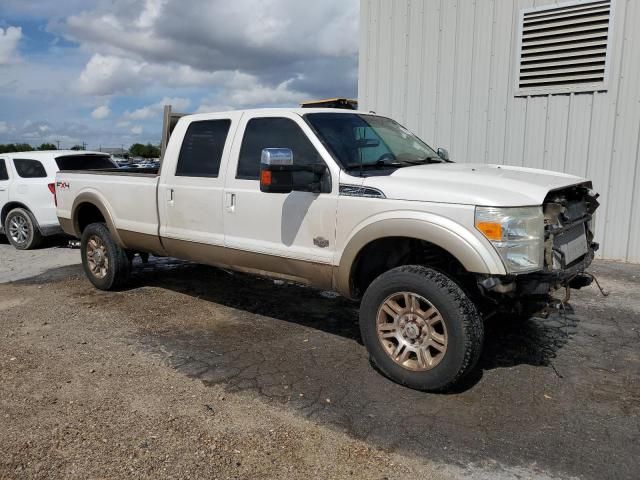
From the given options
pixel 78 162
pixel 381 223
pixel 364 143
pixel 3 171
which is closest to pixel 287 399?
pixel 381 223

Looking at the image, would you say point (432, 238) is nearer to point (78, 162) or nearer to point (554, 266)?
point (554, 266)

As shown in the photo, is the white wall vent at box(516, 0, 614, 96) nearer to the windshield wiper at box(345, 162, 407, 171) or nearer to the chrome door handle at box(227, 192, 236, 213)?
the windshield wiper at box(345, 162, 407, 171)

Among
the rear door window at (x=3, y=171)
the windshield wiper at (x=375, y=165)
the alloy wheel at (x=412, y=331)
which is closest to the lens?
the alloy wheel at (x=412, y=331)

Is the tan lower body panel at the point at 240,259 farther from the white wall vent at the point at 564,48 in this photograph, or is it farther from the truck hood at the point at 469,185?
the white wall vent at the point at 564,48

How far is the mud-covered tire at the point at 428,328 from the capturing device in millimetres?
3662

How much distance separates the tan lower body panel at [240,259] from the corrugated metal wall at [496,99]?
548 cm

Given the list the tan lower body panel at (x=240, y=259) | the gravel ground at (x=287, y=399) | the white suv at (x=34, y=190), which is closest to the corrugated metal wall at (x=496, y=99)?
the gravel ground at (x=287, y=399)

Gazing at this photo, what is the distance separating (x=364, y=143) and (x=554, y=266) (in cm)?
181

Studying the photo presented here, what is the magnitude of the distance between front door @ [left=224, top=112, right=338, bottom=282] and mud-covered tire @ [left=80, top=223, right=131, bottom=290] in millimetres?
2070

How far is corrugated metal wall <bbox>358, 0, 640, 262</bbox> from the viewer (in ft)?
26.0

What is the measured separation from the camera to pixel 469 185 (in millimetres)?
3818

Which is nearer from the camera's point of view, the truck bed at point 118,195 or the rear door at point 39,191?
the truck bed at point 118,195

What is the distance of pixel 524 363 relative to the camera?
446 cm

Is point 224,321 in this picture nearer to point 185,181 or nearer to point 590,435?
point 185,181
